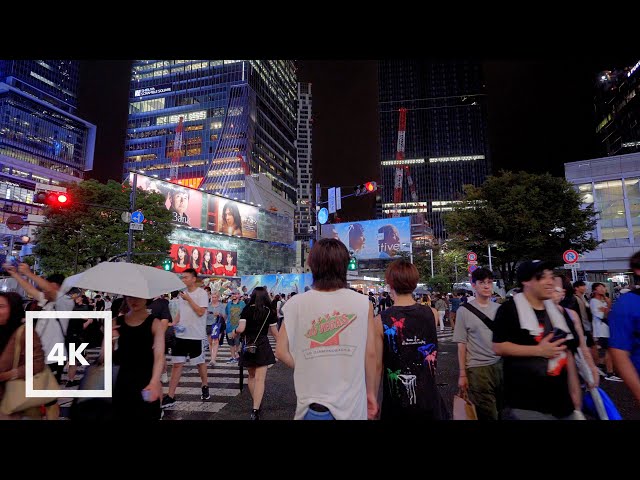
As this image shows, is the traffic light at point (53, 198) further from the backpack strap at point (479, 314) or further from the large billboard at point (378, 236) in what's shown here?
the large billboard at point (378, 236)

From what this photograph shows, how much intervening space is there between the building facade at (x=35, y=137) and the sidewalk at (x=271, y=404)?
86.0m

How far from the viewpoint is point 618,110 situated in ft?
259

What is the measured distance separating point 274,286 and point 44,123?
10071 cm

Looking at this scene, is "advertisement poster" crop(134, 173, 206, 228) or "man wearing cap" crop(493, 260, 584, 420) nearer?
"man wearing cap" crop(493, 260, 584, 420)

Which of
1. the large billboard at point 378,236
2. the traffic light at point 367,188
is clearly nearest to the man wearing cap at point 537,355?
the traffic light at point 367,188

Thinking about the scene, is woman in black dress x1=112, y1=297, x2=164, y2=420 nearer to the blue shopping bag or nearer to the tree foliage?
the blue shopping bag

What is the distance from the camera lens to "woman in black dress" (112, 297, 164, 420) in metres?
2.95

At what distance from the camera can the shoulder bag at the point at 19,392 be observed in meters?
3.16

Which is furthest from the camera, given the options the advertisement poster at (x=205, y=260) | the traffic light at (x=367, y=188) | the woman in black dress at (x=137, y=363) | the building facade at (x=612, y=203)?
the advertisement poster at (x=205, y=260)

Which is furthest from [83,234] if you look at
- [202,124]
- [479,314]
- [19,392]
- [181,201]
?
[202,124]

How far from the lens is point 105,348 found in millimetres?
3086

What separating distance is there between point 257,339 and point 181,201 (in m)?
45.4

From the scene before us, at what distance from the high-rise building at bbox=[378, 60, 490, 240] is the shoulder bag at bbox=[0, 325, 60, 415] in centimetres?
15696

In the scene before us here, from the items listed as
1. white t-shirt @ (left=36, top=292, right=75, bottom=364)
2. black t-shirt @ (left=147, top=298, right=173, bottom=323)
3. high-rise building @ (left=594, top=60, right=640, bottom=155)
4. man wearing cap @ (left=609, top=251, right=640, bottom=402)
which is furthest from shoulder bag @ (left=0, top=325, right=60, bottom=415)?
high-rise building @ (left=594, top=60, right=640, bottom=155)
